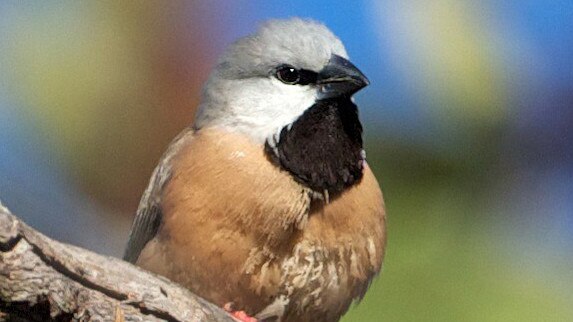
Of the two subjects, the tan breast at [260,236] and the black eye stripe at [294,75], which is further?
the black eye stripe at [294,75]

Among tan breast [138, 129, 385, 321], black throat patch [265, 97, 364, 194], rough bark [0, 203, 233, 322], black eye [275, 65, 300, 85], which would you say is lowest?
rough bark [0, 203, 233, 322]

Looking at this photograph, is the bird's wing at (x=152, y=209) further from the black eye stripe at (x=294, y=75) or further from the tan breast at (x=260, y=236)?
the black eye stripe at (x=294, y=75)

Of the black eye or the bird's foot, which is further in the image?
the black eye

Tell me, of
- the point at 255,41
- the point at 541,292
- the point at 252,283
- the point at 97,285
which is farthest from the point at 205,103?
the point at 541,292

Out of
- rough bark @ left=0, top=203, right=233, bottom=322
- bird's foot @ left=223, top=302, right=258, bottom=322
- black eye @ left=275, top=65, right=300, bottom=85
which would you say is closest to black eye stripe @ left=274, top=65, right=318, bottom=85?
black eye @ left=275, top=65, right=300, bottom=85

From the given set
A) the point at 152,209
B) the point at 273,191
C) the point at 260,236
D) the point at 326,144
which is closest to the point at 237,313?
the point at 260,236

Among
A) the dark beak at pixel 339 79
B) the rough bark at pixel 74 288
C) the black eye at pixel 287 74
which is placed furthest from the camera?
the black eye at pixel 287 74

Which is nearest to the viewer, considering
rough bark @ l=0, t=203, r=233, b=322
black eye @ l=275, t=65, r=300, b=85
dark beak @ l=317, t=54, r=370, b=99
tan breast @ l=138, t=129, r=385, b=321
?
rough bark @ l=0, t=203, r=233, b=322

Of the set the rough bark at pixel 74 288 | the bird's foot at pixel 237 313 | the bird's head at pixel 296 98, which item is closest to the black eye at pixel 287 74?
the bird's head at pixel 296 98

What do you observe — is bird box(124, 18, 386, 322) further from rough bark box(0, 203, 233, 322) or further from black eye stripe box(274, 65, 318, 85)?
rough bark box(0, 203, 233, 322)
